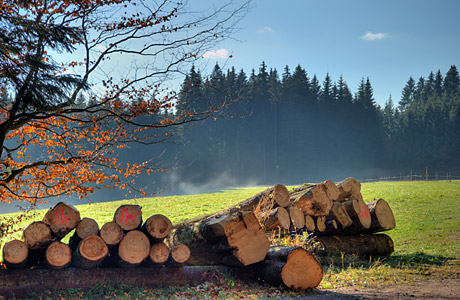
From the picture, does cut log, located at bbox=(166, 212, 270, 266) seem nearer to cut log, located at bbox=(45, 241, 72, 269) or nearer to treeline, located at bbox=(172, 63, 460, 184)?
cut log, located at bbox=(45, 241, 72, 269)

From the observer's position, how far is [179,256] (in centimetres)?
715

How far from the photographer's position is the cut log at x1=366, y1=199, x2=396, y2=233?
1091 centimetres

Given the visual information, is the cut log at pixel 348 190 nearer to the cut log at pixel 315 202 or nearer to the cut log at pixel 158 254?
the cut log at pixel 315 202

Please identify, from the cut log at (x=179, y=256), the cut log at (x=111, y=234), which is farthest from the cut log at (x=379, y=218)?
the cut log at (x=111, y=234)

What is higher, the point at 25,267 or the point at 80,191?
the point at 80,191

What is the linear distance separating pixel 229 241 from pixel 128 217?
6.29ft

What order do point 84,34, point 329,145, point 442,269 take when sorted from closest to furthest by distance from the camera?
point 84,34
point 442,269
point 329,145

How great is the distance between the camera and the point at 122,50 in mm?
8312

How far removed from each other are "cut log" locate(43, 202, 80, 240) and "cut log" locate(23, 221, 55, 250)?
12cm

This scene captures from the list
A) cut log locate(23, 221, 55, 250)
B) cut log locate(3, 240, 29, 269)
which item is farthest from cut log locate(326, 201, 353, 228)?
cut log locate(3, 240, 29, 269)

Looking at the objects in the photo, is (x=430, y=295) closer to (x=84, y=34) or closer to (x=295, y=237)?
(x=295, y=237)

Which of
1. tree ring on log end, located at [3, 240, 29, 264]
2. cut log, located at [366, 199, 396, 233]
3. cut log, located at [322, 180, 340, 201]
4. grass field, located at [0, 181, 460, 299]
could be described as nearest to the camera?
tree ring on log end, located at [3, 240, 29, 264]

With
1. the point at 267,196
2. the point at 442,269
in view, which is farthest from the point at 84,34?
the point at 442,269

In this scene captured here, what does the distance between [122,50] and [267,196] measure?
5073 millimetres
